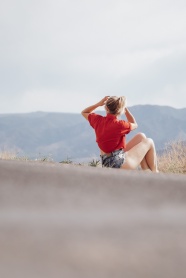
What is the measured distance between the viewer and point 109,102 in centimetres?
423

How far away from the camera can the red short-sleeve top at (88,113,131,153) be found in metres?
4.20

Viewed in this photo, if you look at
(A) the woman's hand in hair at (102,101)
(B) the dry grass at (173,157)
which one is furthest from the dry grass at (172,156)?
(A) the woman's hand in hair at (102,101)

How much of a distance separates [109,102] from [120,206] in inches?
145

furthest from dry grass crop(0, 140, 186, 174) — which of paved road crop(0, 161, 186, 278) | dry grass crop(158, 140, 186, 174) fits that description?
paved road crop(0, 161, 186, 278)

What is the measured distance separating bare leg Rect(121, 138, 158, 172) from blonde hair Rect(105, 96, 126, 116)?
391 mm

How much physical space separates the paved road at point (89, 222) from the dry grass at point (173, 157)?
7.63 meters

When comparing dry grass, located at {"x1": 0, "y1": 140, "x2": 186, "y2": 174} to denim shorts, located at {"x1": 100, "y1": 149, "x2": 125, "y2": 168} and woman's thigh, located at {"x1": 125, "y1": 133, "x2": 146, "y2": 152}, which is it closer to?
woman's thigh, located at {"x1": 125, "y1": 133, "x2": 146, "y2": 152}

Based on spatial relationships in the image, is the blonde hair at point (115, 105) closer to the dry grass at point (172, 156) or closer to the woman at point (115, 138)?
the woman at point (115, 138)

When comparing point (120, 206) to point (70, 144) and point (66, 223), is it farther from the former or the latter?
point (70, 144)

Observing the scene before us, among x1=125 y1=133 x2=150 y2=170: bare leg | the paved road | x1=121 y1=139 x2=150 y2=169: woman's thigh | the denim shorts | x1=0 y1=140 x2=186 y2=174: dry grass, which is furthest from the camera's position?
x1=0 y1=140 x2=186 y2=174: dry grass

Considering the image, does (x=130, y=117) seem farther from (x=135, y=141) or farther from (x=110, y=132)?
(x=110, y=132)

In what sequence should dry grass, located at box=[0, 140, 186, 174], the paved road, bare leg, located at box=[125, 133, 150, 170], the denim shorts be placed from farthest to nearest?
dry grass, located at box=[0, 140, 186, 174] → bare leg, located at box=[125, 133, 150, 170] → the denim shorts → the paved road

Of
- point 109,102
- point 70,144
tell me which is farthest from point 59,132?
point 109,102

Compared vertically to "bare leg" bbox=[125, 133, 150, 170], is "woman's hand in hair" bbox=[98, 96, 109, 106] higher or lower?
higher
